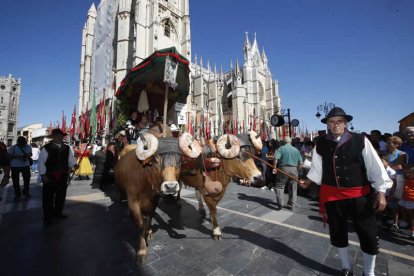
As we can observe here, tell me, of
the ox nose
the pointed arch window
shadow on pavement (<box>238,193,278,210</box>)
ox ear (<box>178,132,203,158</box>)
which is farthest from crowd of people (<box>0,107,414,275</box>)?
the pointed arch window

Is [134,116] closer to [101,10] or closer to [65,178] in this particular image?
[65,178]

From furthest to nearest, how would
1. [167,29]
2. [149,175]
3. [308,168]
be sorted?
[167,29] → [308,168] → [149,175]

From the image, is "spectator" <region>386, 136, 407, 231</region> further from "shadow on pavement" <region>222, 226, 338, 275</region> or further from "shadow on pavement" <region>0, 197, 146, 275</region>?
"shadow on pavement" <region>0, 197, 146, 275</region>

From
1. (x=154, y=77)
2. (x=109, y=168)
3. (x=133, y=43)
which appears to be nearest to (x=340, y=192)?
(x=154, y=77)

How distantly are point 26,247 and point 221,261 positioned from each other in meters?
3.34

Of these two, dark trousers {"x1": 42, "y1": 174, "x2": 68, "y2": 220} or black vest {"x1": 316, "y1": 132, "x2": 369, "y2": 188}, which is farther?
dark trousers {"x1": 42, "y1": 174, "x2": 68, "y2": 220}

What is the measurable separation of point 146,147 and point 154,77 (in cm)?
247

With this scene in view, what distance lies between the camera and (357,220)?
2365 millimetres

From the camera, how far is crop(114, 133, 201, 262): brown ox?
8.54 ft

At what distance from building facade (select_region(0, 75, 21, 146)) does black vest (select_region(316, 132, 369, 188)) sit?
71.2 m

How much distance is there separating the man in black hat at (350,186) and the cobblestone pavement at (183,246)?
0.64m

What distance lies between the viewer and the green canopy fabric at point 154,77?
13.9 feet

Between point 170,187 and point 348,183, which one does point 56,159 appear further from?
point 348,183

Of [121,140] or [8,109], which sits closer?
[121,140]
